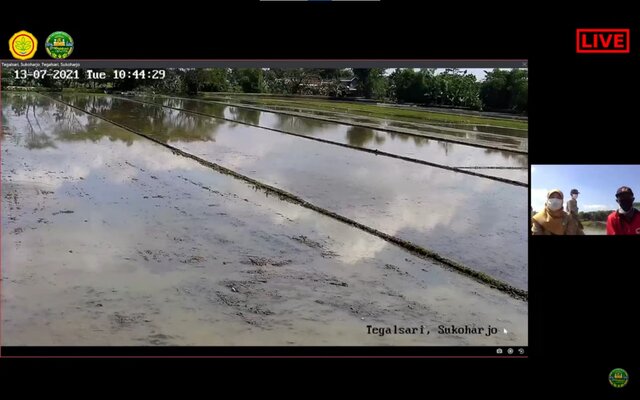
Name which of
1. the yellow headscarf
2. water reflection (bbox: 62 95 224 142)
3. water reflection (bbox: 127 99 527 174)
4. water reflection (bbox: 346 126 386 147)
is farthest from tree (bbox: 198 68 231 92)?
water reflection (bbox: 346 126 386 147)

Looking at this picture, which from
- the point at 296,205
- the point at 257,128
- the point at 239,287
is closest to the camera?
the point at 239,287

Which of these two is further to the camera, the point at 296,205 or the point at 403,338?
the point at 296,205

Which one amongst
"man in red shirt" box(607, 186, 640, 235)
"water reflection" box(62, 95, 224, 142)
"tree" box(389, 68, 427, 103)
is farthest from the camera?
"water reflection" box(62, 95, 224, 142)

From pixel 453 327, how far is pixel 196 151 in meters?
3.08

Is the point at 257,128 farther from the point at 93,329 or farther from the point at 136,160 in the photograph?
the point at 93,329

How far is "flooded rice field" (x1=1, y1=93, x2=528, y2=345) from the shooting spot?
2797 millimetres

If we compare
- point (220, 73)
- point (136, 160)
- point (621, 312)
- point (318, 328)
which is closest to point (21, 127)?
point (136, 160)

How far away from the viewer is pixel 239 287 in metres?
2.97

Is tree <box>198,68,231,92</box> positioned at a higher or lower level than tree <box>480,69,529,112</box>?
higher
